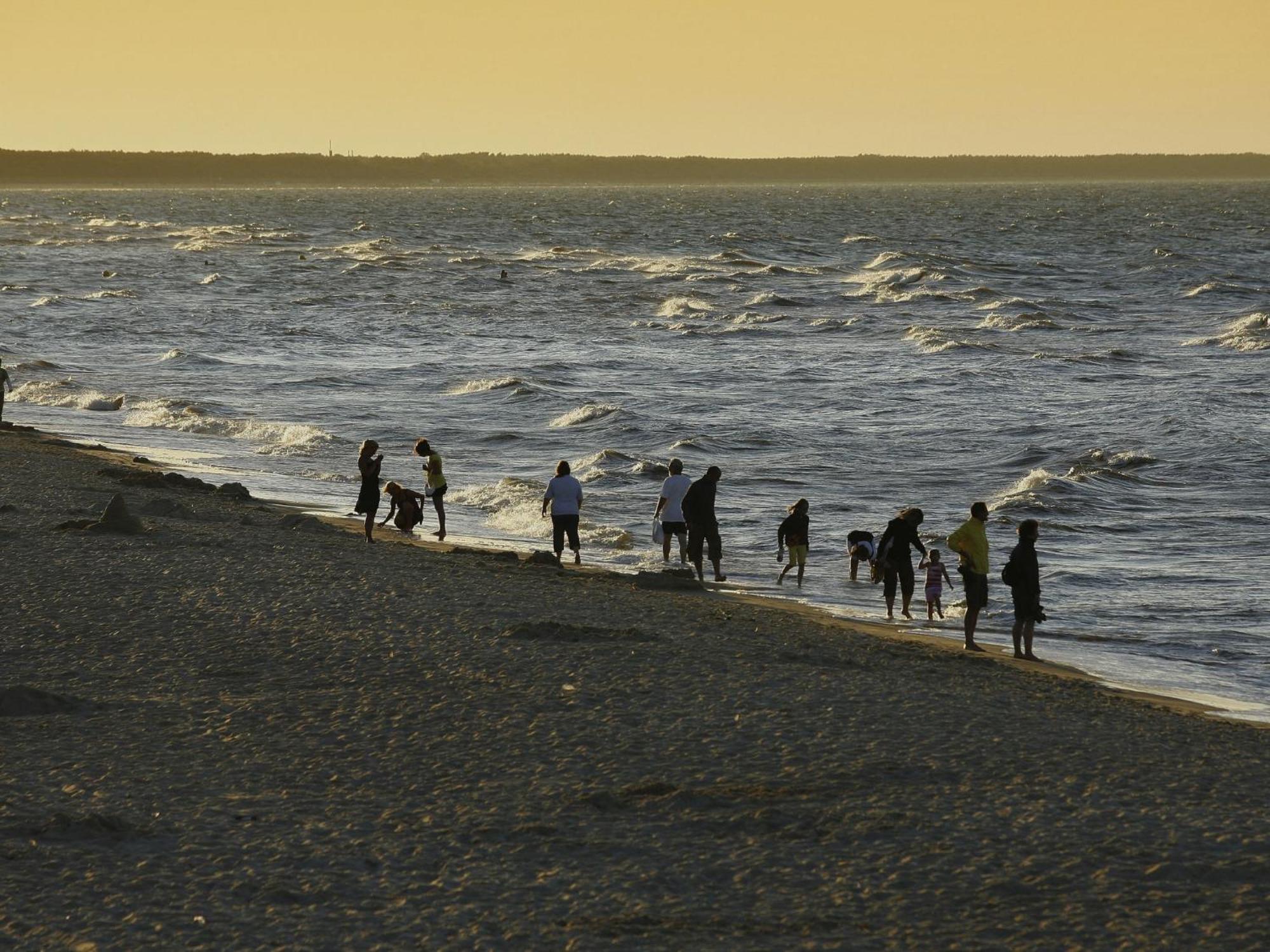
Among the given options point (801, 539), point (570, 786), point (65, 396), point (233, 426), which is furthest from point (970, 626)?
point (65, 396)

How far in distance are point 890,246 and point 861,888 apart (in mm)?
93010

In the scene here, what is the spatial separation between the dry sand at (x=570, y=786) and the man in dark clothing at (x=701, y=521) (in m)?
4.17

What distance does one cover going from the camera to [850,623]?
16328mm

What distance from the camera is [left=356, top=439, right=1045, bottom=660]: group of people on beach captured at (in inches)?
576

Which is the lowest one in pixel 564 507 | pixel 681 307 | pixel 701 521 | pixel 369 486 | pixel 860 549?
pixel 681 307

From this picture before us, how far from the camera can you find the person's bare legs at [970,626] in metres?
14.8

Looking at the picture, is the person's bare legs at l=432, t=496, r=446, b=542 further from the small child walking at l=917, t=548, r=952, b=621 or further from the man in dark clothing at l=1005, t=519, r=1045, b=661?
the man in dark clothing at l=1005, t=519, r=1045, b=661

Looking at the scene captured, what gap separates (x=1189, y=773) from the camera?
382 inches

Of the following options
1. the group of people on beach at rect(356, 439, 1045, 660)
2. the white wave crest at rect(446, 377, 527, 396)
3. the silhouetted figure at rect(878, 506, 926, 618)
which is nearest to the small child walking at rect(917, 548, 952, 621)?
the group of people on beach at rect(356, 439, 1045, 660)

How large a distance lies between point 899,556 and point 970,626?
190 centimetres

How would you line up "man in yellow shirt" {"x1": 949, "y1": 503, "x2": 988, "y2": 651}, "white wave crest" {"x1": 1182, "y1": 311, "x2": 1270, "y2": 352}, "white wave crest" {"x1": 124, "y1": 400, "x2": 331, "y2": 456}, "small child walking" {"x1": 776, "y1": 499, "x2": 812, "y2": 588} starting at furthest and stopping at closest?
"white wave crest" {"x1": 1182, "y1": 311, "x2": 1270, "y2": 352}
"white wave crest" {"x1": 124, "y1": 400, "x2": 331, "y2": 456}
"small child walking" {"x1": 776, "y1": 499, "x2": 812, "y2": 588}
"man in yellow shirt" {"x1": 949, "y1": 503, "x2": 988, "y2": 651}

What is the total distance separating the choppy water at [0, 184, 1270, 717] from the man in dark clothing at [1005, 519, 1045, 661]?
749 mm

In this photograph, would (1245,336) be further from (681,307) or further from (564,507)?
(564,507)

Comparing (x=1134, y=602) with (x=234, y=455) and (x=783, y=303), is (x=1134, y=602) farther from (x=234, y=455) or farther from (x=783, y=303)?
(x=783, y=303)
